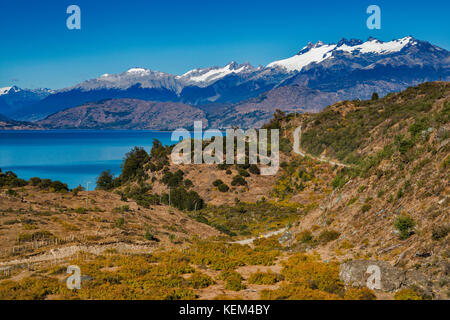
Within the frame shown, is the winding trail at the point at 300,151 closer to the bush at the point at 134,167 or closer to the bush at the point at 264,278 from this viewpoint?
the bush at the point at 134,167

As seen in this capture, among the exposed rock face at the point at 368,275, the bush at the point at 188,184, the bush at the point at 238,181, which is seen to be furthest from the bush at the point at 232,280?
the bush at the point at 188,184

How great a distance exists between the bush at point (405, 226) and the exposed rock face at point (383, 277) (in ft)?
13.3

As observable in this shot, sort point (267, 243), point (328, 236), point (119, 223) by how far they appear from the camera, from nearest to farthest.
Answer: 1. point (328, 236)
2. point (267, 243)
3. point (119, 223)

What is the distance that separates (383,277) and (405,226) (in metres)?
5.46

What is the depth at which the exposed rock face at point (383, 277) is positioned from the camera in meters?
15.1

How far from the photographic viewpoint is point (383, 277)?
1591 cm

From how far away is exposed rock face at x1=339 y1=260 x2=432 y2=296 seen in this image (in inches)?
593

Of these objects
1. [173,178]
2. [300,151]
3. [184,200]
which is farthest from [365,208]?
[300,151]

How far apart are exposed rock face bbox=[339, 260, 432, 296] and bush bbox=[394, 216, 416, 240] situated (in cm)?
405

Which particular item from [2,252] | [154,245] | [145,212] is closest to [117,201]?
[145,212]

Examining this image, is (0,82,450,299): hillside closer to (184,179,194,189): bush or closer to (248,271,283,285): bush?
(248,271,283,285): bush

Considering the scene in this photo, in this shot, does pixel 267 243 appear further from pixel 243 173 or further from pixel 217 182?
pixel 243 173
